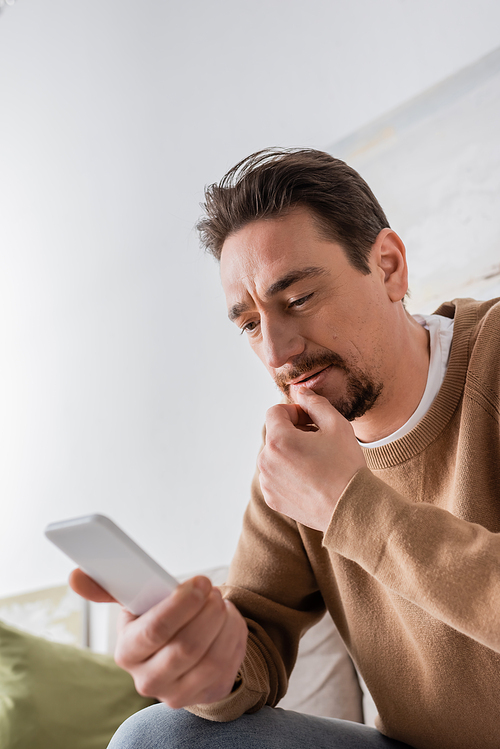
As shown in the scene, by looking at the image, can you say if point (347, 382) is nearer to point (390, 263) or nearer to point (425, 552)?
point (390, 263)

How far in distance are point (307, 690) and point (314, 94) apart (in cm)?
177

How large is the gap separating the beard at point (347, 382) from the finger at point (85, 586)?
0.50 meters

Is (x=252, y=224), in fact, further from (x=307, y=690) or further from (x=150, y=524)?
(x=150, y=524)

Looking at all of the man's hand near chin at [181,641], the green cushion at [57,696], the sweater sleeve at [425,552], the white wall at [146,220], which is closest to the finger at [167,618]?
the man's hand near chin at [181,641]

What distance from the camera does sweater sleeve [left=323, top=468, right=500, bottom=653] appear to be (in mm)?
707

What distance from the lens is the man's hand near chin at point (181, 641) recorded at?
66cm

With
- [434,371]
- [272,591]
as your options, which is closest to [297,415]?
[434,371]

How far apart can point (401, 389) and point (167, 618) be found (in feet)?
2.14

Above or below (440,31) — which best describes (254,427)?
below

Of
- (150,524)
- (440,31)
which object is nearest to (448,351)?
(440,31)

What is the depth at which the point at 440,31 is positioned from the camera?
5.25ft

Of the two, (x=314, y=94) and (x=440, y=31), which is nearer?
(x=440, y=31)

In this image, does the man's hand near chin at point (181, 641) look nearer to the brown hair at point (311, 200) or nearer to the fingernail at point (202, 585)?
the fingernail at point (202, 585)

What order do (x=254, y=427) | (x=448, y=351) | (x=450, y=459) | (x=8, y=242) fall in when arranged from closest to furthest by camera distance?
1. (x=450, y=459)
2. (x=448, y=351)
3. (x=254, y=427)
4. (x=8, y=242)
